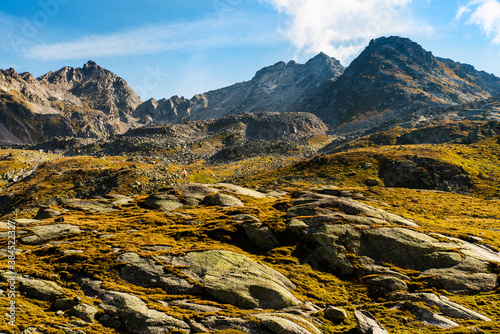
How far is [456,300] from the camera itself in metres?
23.2

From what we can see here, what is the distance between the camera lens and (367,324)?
1970cm

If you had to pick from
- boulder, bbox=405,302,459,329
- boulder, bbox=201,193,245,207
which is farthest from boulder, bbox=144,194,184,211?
boulder, bbox=405,302,459,329

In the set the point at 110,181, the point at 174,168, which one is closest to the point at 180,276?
the point at 110,181

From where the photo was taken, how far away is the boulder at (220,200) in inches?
2299

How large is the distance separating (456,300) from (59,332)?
3089 centimetres

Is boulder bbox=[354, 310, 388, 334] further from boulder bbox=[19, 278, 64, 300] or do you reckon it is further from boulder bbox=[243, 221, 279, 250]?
boulder bbox=[19, 278, 64, 300]

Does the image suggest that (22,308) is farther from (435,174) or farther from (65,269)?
(435,174)

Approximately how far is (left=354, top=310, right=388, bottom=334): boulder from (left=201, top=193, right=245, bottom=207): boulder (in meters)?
39.6

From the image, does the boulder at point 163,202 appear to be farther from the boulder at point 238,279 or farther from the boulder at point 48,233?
the boulder at point 238,279

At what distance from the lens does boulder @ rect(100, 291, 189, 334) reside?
734 inches

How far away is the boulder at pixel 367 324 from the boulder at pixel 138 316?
12.6 meters

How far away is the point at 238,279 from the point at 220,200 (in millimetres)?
35175

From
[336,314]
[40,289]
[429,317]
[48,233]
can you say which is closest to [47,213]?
[48,233]

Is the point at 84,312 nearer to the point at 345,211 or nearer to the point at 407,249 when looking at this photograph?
the point at 407,249
